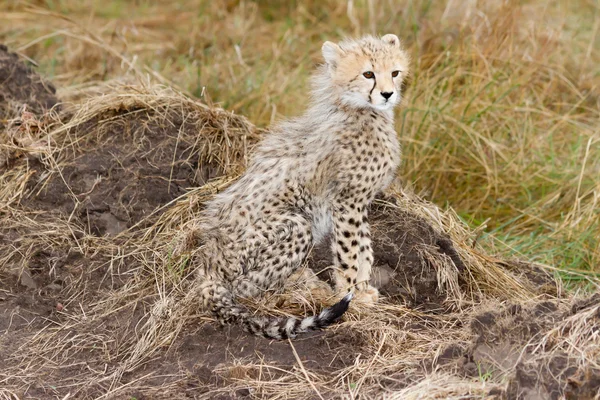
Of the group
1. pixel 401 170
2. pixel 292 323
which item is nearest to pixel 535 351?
pixel 292 323

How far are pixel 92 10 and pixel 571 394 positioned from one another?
5.89m

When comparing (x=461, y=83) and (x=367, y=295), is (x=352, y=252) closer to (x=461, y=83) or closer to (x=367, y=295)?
(x=367, y=295)

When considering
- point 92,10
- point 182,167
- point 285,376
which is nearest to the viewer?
point 285,376

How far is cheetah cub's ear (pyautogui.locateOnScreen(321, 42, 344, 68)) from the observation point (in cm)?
421

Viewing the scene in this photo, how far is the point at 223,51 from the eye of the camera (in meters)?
7.21

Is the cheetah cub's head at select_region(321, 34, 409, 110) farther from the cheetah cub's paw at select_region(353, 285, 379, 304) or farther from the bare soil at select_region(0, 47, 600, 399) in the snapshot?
the cheetah cub's paw at select_region(353, 285, 379, 304)

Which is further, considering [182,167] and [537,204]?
[537,204]

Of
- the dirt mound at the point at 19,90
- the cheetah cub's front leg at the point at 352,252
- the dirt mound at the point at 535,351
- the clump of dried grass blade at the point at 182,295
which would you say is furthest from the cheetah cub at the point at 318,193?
the dirt mound at the point at 19,90

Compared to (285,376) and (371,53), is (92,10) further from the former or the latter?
(285,376)

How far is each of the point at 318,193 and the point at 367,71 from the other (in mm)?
598

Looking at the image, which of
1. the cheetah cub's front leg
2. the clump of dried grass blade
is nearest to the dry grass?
the clump of dried grass blade

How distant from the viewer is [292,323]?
365 centimetres

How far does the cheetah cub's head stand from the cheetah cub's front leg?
502mm

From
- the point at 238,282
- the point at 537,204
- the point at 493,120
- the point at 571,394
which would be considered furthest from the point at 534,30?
the point at 571,394
